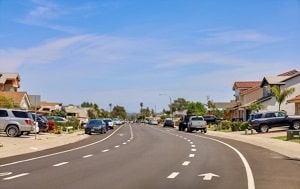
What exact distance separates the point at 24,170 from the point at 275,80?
59127mm

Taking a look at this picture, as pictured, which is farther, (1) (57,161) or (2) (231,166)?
(1) (57,161)

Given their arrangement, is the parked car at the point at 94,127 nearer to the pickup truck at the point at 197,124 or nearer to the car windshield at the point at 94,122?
the car windshield at the point at 94,122

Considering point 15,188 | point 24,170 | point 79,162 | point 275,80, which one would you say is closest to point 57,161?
point 79,162

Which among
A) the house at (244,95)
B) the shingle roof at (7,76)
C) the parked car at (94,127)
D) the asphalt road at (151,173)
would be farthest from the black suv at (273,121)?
the shingle roof at (7,76)

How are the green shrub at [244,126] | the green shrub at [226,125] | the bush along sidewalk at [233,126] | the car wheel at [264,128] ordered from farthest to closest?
the green shrub at [226,125]
the bush along sidewalk at [233,126]
the green shrub at [244,126]
the car wheel at [264,128]

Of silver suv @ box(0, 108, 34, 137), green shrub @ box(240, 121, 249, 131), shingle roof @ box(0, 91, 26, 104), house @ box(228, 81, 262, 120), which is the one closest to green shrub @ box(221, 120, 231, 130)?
green shrub @ box(240, 121, 249, 131)

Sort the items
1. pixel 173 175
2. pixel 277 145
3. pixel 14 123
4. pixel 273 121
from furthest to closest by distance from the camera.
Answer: pixel 273 121, pixel 14 123, pixel 277 145, pixel 173 175

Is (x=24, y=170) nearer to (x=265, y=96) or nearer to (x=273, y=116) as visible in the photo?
(x=273, y=116)

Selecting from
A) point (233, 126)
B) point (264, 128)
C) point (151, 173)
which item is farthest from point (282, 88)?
point (151, 173)

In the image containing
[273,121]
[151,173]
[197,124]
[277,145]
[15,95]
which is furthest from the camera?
[15,95]

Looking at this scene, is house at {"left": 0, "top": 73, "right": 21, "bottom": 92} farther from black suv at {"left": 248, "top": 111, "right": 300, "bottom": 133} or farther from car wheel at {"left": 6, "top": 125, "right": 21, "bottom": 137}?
car wheel at {"left": 6, "top": 125, "right": 21, "bottom": 137}

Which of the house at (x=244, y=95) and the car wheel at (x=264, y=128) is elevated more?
the house at (x=244, y=95)

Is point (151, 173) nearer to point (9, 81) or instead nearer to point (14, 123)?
point (14, 123)

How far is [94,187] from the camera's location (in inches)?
438
